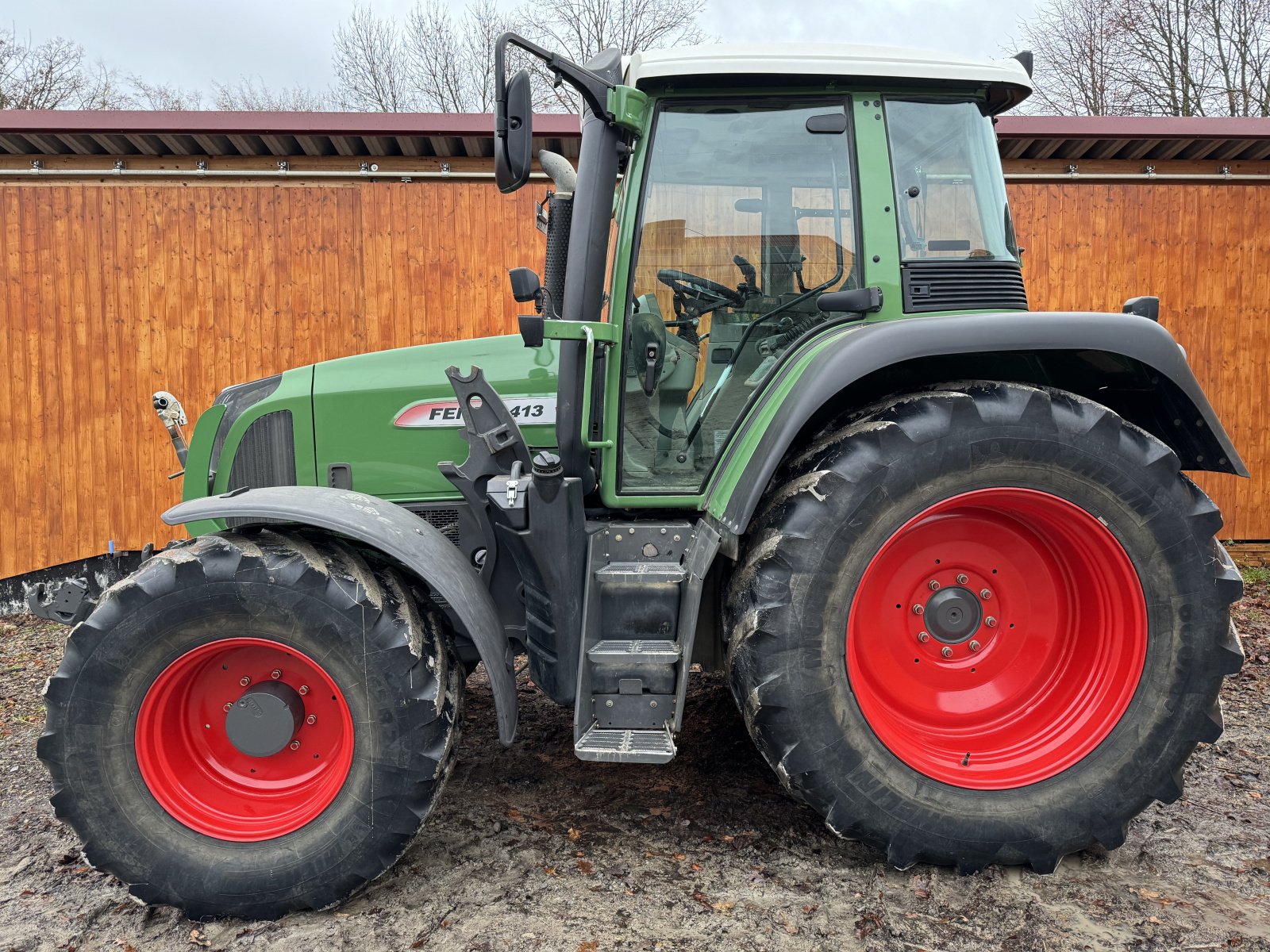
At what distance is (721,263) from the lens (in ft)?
8.79

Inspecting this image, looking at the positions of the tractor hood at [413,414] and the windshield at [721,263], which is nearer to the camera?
the windshield at [721,263]

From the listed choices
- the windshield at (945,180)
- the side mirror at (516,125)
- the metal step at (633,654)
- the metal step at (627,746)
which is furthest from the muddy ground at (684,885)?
the side mirror at (516,125)

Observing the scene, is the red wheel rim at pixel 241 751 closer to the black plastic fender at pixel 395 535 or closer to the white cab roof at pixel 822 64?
the black plastic fender at pixel 395 535

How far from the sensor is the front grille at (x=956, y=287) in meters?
2.61

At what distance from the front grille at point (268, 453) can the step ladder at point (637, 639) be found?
127cm

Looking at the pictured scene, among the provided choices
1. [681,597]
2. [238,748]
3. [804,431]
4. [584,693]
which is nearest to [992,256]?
[804,431]

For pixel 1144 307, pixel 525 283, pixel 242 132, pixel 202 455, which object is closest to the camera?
pixel 525 283

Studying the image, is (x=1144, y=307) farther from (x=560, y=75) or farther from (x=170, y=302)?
(x=170, y=302)

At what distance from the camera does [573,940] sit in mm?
2191

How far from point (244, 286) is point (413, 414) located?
14.7ft

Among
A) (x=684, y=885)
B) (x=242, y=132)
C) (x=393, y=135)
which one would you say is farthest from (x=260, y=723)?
(x=242, y=132)

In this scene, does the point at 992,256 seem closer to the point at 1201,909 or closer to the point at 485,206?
the point at 1201,909

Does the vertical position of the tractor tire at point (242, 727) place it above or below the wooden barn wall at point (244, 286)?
below

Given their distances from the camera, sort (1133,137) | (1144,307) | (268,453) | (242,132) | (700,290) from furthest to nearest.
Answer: (1133,137) → (242,132) → (268,453) → (1144,307) → (700,290)
